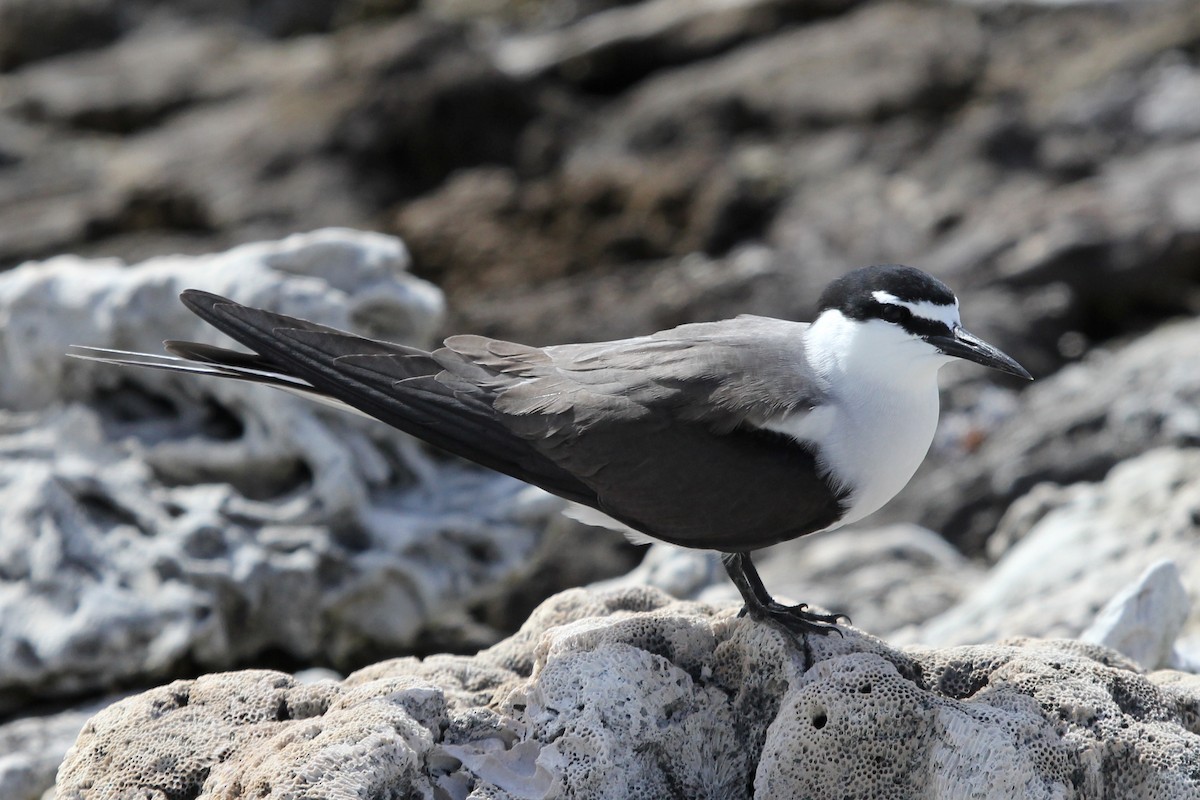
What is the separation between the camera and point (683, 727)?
3.90 m

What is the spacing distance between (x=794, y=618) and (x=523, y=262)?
7686 millimetres

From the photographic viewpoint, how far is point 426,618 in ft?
22.6

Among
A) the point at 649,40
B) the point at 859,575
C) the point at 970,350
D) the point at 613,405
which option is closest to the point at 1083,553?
the point at 859,575

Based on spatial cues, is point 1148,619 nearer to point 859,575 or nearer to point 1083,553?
point 1083,553

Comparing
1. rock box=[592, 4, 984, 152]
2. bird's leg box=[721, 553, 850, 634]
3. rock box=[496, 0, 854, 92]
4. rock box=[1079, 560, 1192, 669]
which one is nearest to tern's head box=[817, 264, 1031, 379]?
bird's leg box=[721, 553, 850, 634]

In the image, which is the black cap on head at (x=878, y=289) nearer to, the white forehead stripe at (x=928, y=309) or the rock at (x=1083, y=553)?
the white forehead stripe at (x=928, y=309)

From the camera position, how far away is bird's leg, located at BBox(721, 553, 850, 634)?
410cm

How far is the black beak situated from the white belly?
0.19 m

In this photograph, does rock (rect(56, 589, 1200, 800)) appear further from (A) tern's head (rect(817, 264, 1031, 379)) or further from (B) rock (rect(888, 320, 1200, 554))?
(B) rock (rect(888, 320, 1200, 554))

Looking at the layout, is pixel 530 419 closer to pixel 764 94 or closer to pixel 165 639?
pixel 165 639

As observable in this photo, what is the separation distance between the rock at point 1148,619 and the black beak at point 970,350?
3.78 feet

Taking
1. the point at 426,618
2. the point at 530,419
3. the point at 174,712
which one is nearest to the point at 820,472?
the point at 530,419

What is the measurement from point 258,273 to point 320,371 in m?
2.10

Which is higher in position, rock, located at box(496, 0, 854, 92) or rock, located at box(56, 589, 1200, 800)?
rock, located at box(56, 589, 1200, 800)
